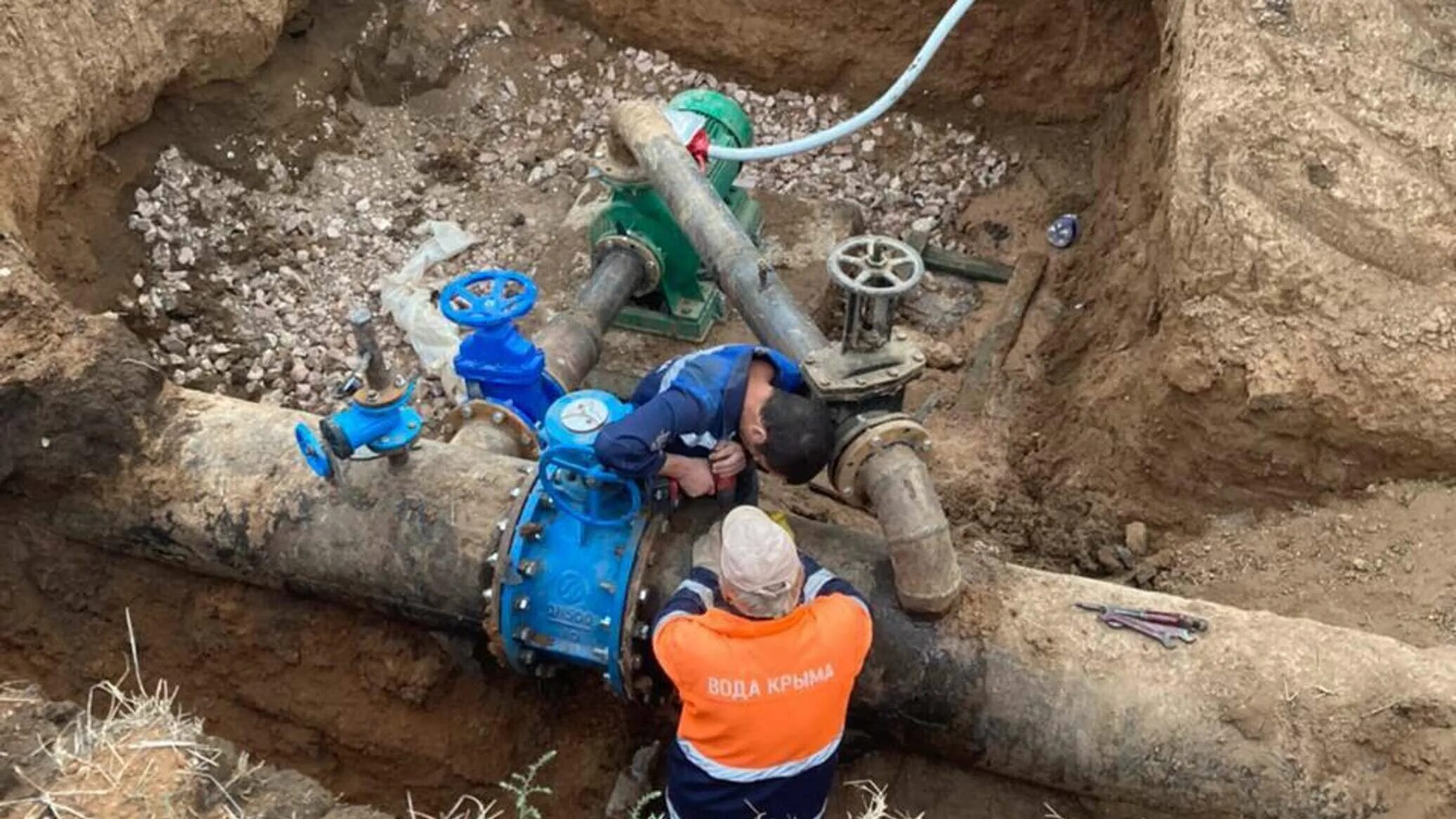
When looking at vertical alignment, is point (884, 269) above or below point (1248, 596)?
above

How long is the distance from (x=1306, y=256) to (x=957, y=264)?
2104 mm

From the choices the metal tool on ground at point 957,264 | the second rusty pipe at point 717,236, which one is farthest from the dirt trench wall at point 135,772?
the metal tool on ground at point 957,264

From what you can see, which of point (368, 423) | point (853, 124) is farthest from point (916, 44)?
point (368, 423)

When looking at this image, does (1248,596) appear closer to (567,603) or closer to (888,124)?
(567,603)

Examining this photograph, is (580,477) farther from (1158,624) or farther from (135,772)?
(1158,624)

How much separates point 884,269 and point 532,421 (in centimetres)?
162

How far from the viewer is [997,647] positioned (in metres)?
3.83

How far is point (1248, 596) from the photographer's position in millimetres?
4531

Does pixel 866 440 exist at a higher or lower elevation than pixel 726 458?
higher

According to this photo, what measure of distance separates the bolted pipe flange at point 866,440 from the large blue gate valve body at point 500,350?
1.29 m

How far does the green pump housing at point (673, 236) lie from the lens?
5.45 metres

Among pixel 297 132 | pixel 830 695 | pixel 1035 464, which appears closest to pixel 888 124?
pixel 1035 464

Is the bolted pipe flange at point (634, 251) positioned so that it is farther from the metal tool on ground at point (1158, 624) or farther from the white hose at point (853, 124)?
the metal tool on ground at point (1158, 624)

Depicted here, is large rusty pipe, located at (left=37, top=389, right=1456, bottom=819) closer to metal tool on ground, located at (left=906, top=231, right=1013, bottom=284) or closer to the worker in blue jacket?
the worker in blue jacket
